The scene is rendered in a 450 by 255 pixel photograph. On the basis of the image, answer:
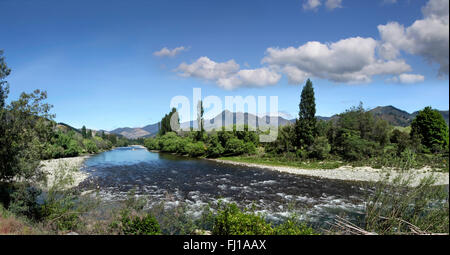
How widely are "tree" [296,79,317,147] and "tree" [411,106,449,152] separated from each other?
1326cm

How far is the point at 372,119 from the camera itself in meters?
37.4

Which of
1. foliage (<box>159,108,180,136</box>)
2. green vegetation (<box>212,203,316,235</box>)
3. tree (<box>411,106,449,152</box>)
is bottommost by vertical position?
green vegetation (<box>212,203,316,235</box>)

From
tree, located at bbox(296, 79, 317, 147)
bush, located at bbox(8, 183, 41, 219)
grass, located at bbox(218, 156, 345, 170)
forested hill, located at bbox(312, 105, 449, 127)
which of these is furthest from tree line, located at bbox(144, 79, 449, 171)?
bush, located at bbox(8, 183, 41, 219)

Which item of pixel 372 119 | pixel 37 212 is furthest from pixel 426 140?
pixel 37 212

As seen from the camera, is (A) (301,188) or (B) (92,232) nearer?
(B) (92,232)

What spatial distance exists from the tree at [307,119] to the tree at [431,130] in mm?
13262

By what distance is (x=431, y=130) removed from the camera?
34406 millimetres

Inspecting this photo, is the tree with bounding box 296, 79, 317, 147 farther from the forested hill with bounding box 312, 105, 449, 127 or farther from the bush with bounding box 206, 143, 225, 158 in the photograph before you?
the bush with bounding box 206, 143, 225, 158

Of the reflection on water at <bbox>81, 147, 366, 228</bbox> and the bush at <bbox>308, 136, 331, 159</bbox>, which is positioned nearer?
the reflection on water at <bbox>81, 147, 366, 228</bbox>

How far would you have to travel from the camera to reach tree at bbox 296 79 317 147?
37688 millimetres

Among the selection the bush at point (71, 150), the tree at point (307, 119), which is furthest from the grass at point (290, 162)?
the bush at point (71, 150)
